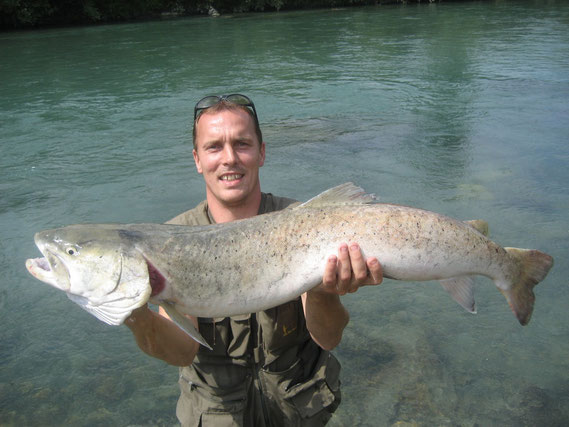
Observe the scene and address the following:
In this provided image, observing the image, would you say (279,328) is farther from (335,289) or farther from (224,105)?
(224,105)

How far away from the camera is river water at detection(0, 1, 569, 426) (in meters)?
4.03

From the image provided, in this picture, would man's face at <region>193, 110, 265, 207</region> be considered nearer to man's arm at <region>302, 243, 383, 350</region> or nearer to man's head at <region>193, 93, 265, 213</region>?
man's head at <region>193, 93, 265, 213</region>

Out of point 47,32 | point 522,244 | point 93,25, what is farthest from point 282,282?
point 93,25

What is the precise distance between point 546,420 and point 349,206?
7.71ft

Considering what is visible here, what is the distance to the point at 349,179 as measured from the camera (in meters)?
8.00

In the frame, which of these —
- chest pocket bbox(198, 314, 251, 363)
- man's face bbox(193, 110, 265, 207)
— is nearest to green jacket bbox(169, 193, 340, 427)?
chest pocket bbox(198, 314, 251, 363)

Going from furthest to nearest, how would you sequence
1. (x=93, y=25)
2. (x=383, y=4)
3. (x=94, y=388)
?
(x=383, y=4), (x=93, y=25), (x=94, y=388)

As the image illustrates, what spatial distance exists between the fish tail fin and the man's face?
155 centimetres

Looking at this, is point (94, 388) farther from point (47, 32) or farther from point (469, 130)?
point (47, 32)

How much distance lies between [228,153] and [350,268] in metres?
1.04

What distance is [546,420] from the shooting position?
370 cm

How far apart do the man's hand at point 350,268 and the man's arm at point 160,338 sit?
89 cm

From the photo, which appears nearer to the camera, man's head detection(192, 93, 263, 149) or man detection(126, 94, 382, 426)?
man detection(126, 94, 382, 426)

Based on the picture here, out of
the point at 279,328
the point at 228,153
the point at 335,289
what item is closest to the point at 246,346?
the point at 279,328
